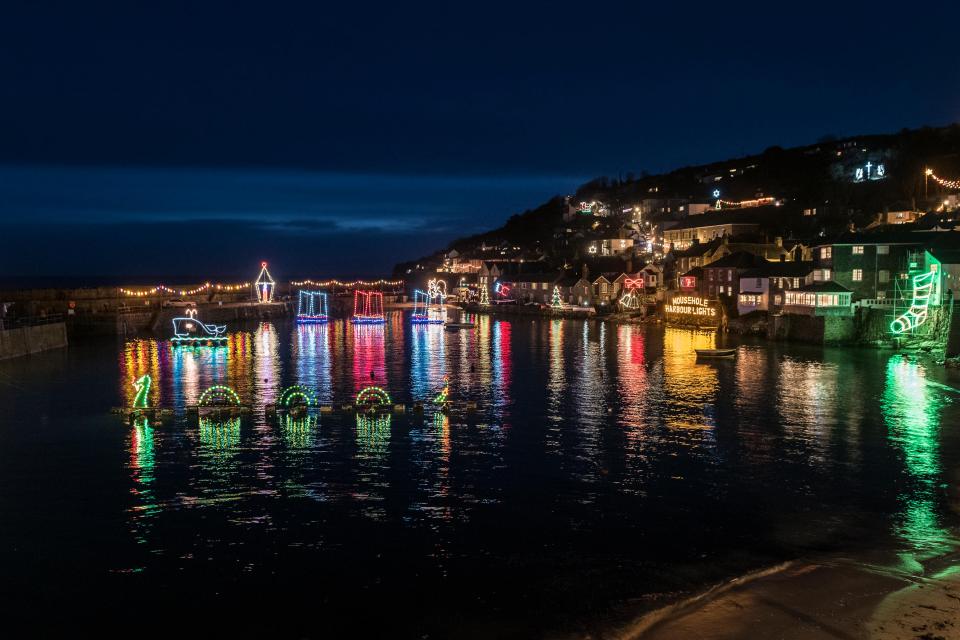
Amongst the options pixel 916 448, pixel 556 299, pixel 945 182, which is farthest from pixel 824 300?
pixel 556 299

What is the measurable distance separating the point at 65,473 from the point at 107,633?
11125 mm

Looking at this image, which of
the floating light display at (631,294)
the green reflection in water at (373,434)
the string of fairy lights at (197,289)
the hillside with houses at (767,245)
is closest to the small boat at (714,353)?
the hillside with houses at (767,245)

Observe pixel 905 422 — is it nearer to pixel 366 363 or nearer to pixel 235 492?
pixel 235 492

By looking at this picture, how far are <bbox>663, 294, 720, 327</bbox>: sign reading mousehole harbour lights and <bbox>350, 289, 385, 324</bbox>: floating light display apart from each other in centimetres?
3527

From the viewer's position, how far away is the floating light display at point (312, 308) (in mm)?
97625

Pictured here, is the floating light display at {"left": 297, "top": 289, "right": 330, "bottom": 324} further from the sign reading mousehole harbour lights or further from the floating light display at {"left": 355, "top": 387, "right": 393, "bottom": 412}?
the floating light display at {"left": 355, "top": 387, "right": 393, "bottom": 412}

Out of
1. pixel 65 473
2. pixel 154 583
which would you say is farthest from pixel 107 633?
pixel 65 473

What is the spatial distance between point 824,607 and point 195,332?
65.8 m

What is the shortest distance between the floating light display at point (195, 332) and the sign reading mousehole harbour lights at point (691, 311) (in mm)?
45820

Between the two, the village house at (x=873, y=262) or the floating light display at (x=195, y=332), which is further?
the floating light display at (x=195, y=332)

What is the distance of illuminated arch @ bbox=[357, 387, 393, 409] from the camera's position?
33281mm

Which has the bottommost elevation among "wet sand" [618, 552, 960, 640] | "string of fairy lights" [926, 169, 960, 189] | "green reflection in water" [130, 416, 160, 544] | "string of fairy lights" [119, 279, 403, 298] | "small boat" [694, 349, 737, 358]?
"wet sand" [618, 552, 960, 640]

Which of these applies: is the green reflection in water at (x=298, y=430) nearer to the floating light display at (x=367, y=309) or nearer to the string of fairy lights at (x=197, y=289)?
the floating light display at (x=367, y=309)

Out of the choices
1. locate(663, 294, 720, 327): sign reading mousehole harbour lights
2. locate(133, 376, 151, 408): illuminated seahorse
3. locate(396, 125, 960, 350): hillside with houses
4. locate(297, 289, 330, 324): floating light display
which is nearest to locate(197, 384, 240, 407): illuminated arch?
locate(133, 376, 151, 408): illuminated seahorse
